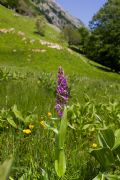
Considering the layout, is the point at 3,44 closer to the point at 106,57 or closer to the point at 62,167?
the point at 106,57

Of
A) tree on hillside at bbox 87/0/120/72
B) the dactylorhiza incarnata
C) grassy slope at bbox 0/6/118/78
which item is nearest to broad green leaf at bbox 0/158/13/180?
the dactylorhiza incarnata

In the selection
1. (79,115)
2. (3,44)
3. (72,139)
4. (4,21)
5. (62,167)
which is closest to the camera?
(62,167)

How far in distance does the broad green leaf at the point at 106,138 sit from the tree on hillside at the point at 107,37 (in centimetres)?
6277

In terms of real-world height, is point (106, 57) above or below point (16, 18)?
below

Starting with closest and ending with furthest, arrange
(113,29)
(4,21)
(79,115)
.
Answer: (79,115)
(4,21)
(113,29)

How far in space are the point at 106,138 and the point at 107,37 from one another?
2604 inches

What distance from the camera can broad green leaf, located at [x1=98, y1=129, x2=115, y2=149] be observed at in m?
3.35

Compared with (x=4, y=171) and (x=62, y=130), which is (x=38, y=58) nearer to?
(x=62, y=130)

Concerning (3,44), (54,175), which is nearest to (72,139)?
(54,175)

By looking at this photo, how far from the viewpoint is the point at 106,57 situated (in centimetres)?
7075

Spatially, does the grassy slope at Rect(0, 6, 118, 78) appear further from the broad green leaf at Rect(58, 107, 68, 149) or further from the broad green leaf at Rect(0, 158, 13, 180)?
the broad green leaf at Rect(0, 158, 13, 180)

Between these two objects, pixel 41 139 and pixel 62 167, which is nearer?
pixel 62 167

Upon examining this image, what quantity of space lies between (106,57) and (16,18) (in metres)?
17.0

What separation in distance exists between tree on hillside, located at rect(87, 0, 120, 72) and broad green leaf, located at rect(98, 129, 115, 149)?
62766 millimetres
